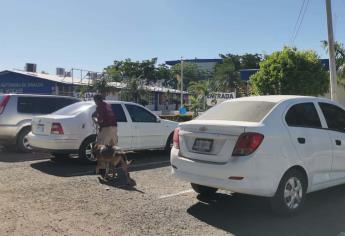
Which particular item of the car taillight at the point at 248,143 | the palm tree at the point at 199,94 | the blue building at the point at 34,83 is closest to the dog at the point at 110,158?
the car taillight at the point at 248,143

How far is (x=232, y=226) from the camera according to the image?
5789 mm

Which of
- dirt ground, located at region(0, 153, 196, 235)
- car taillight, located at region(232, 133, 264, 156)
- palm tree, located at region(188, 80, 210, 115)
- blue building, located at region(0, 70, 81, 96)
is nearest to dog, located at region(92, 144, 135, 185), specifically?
dirt ground, located at region(0, 153, 196, 235)

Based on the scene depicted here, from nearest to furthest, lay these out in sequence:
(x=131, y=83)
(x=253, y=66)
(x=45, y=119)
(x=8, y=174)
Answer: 1. (x=8, y=174)
2. (x=45, y=119)
3. (x=131, y=83)
4. (x=253, y=66)

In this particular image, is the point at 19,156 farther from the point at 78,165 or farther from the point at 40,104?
the point at 78,165

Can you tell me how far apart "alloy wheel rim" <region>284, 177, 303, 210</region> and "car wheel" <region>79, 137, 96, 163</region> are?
5.21 meters

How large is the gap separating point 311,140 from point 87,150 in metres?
5.44

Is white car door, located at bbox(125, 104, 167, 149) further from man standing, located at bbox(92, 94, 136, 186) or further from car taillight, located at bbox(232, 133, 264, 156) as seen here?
car taillight, located at bbox(232, 133, 264, 156)

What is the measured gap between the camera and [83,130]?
10.1 metres

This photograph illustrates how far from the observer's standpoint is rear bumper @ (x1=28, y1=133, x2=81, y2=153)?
989cm

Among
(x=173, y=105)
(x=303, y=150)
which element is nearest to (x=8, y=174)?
(x=303, y=150)

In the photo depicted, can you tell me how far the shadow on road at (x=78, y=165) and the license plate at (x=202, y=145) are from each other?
360 cm

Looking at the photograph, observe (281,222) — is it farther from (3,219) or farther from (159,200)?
(3,219)

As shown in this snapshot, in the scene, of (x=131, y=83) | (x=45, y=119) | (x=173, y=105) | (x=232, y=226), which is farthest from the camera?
(x=173, y=105)

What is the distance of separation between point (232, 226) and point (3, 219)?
3009 mm
